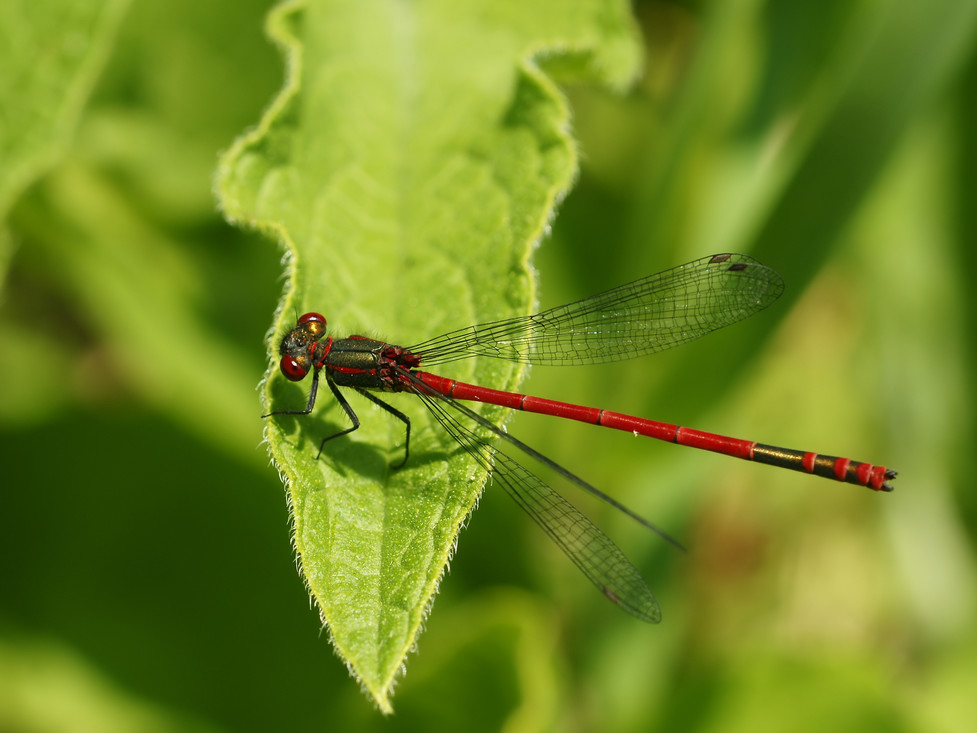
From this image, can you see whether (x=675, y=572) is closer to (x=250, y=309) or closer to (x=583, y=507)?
(x=583, y=507)

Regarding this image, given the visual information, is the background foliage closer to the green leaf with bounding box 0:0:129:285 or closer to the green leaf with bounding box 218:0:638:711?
the green leaf with bounding box 0:0:129:285

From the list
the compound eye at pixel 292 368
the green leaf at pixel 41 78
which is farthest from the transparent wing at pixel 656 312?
the green leaf at pixel 41 78

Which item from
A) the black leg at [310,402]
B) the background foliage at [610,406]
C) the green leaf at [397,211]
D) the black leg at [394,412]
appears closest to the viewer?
the green leaf at [397,211]

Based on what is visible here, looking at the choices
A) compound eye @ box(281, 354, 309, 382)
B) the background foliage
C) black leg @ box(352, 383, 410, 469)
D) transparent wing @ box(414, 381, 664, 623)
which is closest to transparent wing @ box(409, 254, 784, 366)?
the background foliage

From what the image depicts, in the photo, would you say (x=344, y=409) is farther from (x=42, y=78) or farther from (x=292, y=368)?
(x=42, y=78)

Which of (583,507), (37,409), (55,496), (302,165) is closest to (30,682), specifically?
(55,496)

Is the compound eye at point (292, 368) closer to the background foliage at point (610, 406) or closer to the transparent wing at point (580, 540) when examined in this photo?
the transparent wing at point (580, 540)

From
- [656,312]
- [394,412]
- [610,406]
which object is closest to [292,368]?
[394,412]
